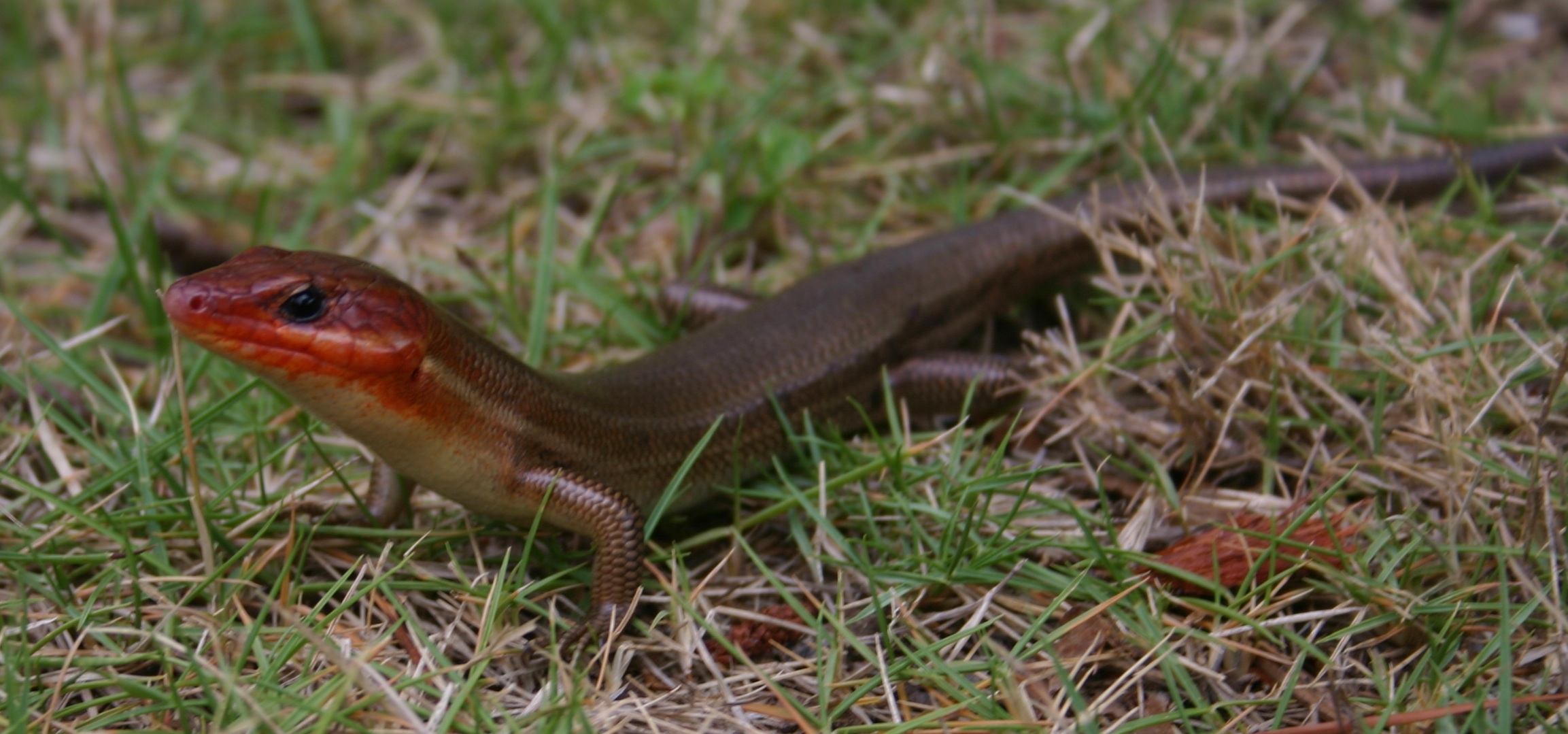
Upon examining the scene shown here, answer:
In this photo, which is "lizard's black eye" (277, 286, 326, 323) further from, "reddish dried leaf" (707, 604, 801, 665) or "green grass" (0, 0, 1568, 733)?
"reddish dried leaf" (707, 604, 801, 665)

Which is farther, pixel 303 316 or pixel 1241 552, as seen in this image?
pixel 1241 552

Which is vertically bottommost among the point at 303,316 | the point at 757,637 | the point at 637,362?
the point at 757,637

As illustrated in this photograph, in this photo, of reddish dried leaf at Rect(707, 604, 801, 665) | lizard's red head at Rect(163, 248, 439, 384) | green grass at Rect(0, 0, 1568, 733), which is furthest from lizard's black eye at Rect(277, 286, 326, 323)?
reddish dried leaf at Rect(707, 604, 801, 665)

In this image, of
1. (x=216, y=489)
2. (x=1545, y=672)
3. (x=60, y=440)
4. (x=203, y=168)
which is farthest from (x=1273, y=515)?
(x=203, y=168)

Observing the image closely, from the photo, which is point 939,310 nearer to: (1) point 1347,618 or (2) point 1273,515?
(2) point 1273,515

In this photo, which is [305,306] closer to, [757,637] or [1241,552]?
[757,637]

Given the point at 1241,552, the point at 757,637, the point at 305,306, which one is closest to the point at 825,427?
the point at 757,637

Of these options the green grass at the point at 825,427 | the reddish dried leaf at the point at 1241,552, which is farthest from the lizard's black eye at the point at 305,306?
the reddish dried leaf at the point at 1241,552
